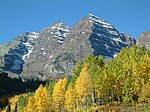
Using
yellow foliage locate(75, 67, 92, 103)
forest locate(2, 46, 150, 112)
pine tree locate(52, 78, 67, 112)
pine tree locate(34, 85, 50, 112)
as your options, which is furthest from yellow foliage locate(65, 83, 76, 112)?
pine tree locate(34, 85, 50, 112)

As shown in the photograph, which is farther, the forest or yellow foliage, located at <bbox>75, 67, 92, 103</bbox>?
yellow foliage, located at <bbox>75, 67, 92, 103</bbox>

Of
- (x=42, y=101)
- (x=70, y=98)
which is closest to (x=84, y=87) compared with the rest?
(x=70, y=98)

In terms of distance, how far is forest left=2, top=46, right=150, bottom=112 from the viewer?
105250 millimetres

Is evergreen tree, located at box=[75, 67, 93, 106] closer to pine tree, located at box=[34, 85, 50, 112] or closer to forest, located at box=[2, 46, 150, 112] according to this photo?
forest, located at box=[2, 46, 150, 112]

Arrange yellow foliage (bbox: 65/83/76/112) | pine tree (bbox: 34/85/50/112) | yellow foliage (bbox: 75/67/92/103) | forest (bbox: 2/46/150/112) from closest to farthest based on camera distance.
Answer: forest (bbox: 2/46/150/112) → yellow foliage (bbox: 75/67/92/103) → yellow foliage (bbox: 65/83/76/112) → pine tree (bbox: 34/85/50/112)

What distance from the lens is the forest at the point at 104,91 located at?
345ft

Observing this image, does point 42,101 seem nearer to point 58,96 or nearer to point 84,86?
point 58,96

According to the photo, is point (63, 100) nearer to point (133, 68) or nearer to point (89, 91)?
point (89, 91)

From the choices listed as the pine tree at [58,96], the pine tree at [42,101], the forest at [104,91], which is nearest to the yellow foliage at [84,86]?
the forest at [104,91]

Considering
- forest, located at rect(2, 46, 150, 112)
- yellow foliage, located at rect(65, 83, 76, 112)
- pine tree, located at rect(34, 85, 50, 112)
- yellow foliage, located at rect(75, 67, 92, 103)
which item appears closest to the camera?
forest, located at rect(2, 46, 150, 112)

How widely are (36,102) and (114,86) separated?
2803cm

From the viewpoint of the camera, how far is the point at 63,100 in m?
123

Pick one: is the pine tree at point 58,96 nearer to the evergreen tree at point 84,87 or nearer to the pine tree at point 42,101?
the pine tree at point 42,101

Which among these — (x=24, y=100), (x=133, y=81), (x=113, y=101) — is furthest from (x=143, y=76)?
(x=24, y=100)
